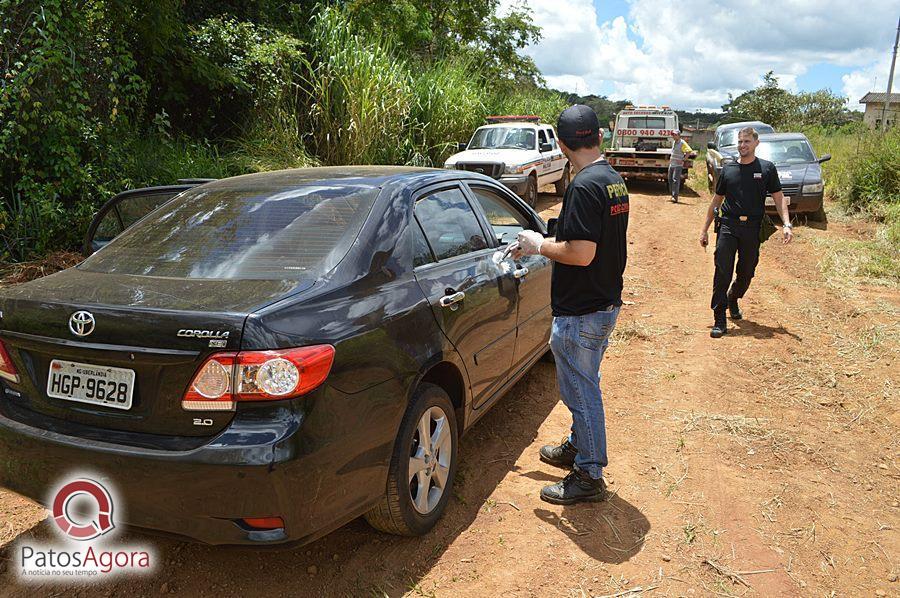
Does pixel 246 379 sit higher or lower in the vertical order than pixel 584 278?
lower

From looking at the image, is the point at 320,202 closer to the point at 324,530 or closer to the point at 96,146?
the point at 324,530

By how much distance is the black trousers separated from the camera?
6621 mm

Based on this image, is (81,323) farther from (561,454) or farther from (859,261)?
(859,261)

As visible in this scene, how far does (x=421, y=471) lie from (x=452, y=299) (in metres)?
0.86

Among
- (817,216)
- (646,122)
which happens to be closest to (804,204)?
(817,216)

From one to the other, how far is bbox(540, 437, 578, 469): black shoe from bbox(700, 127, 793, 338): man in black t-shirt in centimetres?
333

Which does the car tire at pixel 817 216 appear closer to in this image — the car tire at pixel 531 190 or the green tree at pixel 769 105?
the car tire at pixel 531 190

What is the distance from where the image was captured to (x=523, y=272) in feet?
14.1

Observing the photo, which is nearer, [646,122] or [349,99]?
[349,99]

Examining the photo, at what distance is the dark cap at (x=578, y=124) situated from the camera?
329 centimetres

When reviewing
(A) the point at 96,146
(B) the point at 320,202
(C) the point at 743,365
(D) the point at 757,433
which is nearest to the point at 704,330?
(C) the point at 743,365

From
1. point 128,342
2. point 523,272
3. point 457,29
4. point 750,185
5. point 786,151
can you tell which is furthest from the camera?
point 457,29

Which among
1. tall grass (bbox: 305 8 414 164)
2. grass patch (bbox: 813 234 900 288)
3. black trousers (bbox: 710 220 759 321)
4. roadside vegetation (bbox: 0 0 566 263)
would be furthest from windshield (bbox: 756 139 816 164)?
black trousers (bbox: 710 220 759 321)

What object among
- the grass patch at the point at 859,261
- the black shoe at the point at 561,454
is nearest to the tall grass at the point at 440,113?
the grass patch at the point at 859,261
